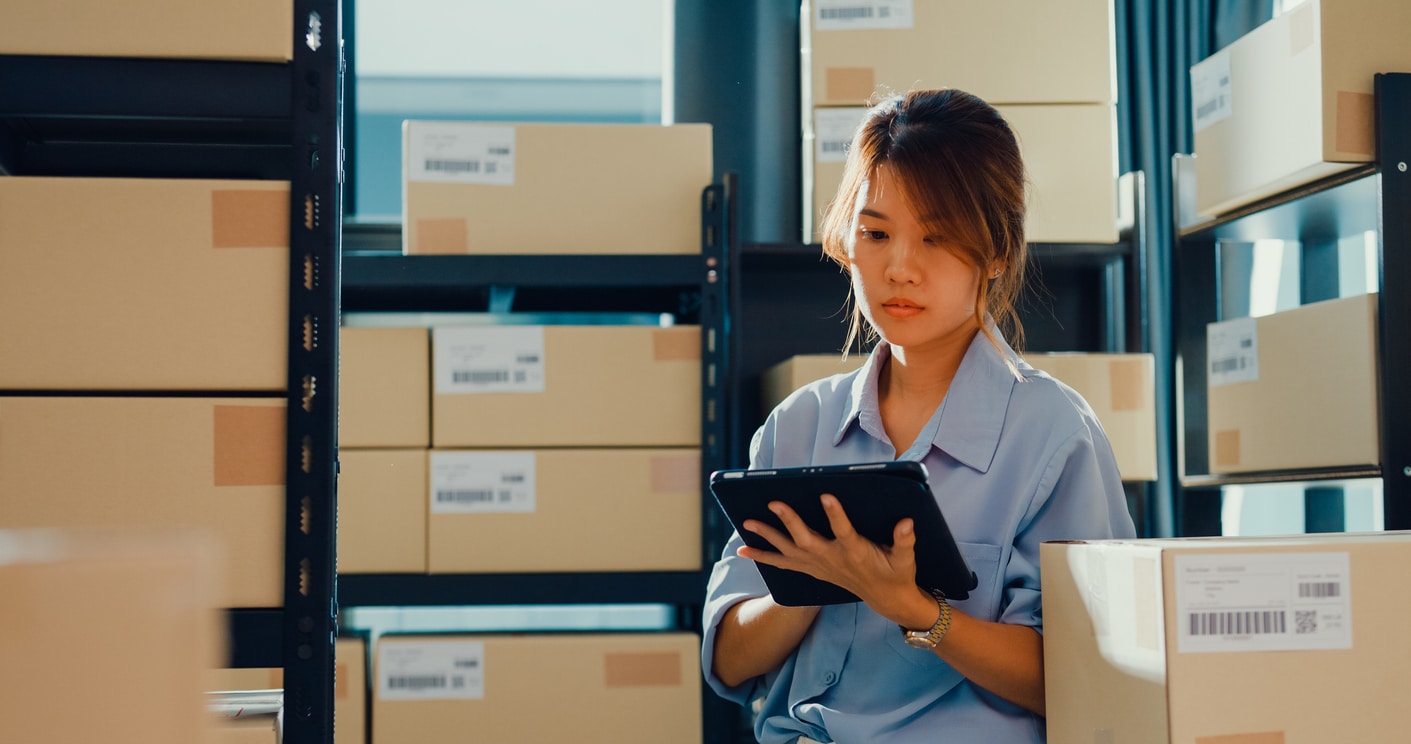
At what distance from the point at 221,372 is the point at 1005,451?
0.63 m

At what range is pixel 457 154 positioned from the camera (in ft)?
5.64

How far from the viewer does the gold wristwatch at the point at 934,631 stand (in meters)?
0.92

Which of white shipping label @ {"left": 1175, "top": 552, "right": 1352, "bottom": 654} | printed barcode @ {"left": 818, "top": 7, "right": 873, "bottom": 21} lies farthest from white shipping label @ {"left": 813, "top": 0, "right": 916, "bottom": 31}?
white shipping label @ {"left": 1175, "top": 552, "right": 1352, "bottom": 654}

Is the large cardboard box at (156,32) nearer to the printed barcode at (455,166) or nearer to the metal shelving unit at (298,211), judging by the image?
the metal shelving unit at (298,211)

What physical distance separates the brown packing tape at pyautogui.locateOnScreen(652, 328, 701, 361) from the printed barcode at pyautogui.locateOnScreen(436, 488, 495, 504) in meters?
0.30

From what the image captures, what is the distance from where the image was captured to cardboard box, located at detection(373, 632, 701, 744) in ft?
5.36

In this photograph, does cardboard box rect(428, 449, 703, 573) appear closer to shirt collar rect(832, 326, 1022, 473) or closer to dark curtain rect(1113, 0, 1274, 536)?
shirt collar rect(832, 326, 1022, 473)

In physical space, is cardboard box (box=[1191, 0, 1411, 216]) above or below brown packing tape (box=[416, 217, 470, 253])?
above

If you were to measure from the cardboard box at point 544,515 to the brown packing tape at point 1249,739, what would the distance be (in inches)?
41.2

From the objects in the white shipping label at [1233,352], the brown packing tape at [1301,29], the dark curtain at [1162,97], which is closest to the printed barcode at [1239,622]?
the brown packing tape at [1301,29]

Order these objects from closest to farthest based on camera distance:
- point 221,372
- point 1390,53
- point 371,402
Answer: point 221,372, point 1390,53, point 371,402

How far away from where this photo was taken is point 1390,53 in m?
1.43

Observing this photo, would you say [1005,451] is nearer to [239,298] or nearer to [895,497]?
[895,497]

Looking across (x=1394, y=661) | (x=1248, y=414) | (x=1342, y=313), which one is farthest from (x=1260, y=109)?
(x=1394, y=661)
